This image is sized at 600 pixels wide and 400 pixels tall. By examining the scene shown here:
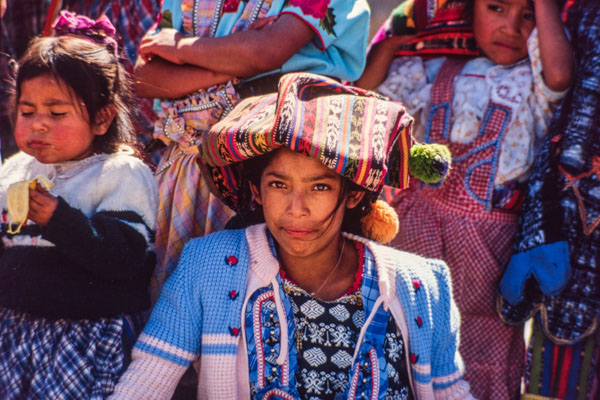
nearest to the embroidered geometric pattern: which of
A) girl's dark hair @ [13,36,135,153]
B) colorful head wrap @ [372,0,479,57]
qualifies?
girl's dark hair @ [13,36,135,153]

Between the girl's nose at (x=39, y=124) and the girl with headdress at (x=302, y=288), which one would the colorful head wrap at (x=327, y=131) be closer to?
the girl with headdress at (x=302, y=288)

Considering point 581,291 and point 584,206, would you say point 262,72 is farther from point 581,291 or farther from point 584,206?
point 581,291

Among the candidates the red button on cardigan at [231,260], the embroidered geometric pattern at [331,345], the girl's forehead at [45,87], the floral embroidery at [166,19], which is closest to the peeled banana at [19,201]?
the girl's forehead at [45,87]

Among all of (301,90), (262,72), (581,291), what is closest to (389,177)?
(301,90)

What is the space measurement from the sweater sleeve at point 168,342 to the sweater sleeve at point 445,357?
2.89 feet

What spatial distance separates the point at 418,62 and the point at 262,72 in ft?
3.42

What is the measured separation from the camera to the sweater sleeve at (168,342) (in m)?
1.98

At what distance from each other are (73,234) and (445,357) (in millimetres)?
1408

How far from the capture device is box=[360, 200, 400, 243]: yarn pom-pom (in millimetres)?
2316

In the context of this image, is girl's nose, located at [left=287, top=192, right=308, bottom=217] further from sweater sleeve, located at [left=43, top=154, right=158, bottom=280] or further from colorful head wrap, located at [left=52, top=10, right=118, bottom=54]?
colorful head wrap, located at [left=52, top=10, right=118, bottom=54]

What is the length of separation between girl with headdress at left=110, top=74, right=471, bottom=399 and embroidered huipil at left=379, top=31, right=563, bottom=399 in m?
0.70

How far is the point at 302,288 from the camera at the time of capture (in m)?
2.20

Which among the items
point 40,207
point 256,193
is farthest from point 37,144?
point 256,193

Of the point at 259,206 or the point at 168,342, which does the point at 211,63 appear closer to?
the point at 259,206
